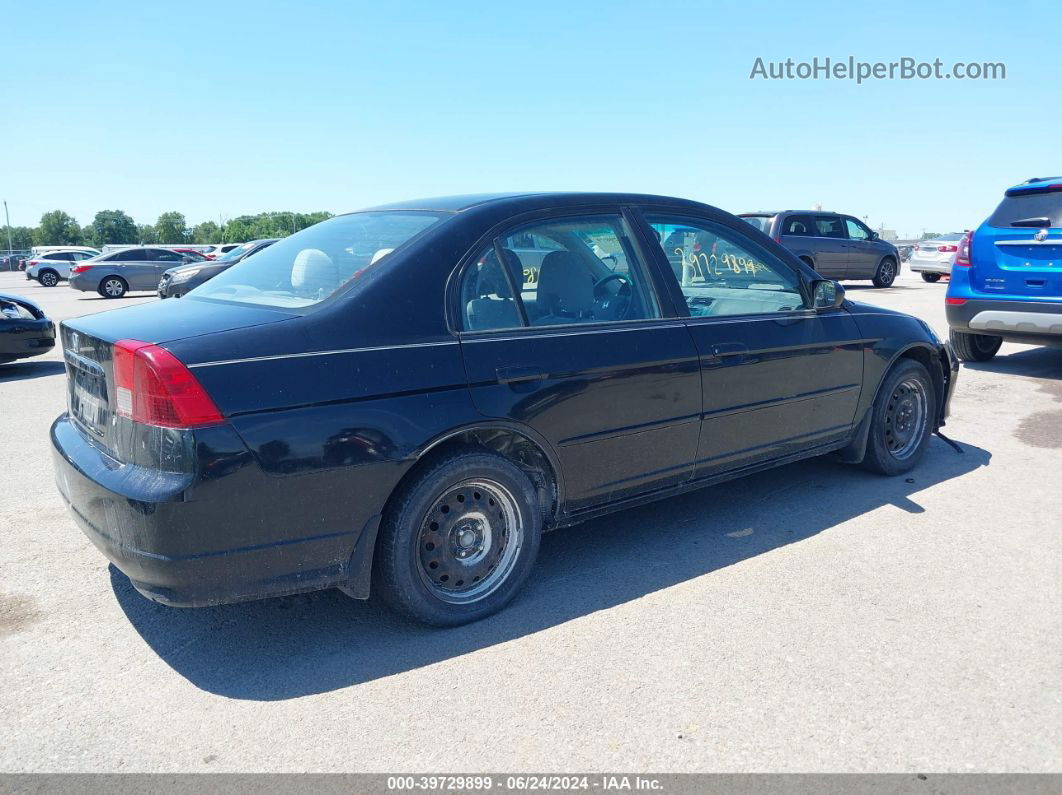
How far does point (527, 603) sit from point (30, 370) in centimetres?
889

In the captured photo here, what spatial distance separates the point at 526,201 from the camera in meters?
3.67

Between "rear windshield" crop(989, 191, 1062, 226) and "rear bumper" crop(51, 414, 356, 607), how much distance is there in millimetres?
7648

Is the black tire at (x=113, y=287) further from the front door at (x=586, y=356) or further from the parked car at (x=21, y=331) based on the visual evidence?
the front door at (x=586, y=356)

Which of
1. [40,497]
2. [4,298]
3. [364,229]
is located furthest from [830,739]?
[4,298]

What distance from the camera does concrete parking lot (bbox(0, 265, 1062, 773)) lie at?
2549 millimetres

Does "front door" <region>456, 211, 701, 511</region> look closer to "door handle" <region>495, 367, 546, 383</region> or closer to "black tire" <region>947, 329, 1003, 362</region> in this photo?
"door handle" <region>495, 367, 546, 383</region>

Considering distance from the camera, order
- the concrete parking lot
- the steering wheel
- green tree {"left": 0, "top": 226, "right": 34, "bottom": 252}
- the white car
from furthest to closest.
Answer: green tree {"left": 0, "top": 226, "right": 34, "bottom": 252}
the white car
the steering wheel
the concrete parking lot

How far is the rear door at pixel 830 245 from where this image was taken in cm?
1891

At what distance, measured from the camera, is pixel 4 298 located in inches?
381

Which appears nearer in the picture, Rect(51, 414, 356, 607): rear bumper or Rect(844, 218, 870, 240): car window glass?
Rect(51, 414, 356, 607): rear bumper

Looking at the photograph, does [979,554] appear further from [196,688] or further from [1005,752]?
[196,688]

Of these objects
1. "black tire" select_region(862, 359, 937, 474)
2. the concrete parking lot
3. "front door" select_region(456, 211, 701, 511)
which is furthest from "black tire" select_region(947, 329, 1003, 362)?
"front door" select_region(456, 211, 701, 511)

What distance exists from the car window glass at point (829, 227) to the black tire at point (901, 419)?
14.6 m
